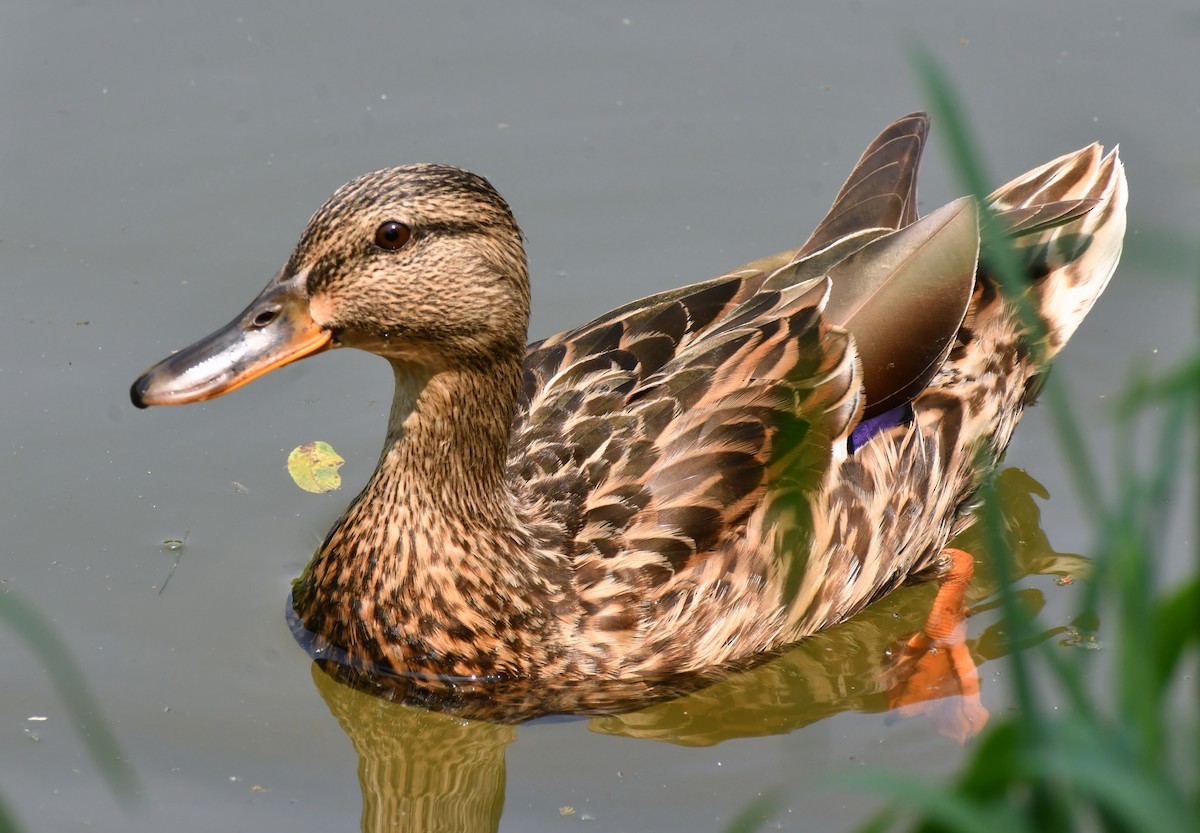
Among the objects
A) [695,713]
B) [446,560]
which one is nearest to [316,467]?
[446,560]

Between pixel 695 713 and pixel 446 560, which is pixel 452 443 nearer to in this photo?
pixel 446 560

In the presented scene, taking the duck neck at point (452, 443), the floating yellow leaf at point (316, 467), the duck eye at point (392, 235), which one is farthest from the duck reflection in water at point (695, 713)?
the duck eye at point (392, 235)

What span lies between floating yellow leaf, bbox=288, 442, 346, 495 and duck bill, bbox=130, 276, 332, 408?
4.88 feet

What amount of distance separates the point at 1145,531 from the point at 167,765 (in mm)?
3462

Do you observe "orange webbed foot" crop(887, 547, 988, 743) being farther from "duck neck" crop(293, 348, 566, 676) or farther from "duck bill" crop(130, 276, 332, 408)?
"duck bill" crop(130, 276, 332, 408)

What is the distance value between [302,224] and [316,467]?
4.80ft

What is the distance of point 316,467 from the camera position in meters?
6.42

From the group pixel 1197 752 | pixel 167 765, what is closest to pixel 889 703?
pixel 167 765

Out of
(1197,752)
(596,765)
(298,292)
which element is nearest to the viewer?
(1197,752)

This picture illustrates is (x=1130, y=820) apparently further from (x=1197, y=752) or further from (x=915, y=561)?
(x=915, y=561)

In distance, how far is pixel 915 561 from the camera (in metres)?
6.18

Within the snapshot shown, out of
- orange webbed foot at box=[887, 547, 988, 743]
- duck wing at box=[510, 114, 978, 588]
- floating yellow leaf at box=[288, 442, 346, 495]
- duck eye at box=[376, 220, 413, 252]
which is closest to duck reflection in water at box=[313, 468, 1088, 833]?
orange webbed foot at box=[887, 547, 988, 743]

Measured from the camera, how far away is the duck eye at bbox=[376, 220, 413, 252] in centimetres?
488

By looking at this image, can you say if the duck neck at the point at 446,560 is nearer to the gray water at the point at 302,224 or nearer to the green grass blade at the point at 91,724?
the gray water at the point at 302,224
